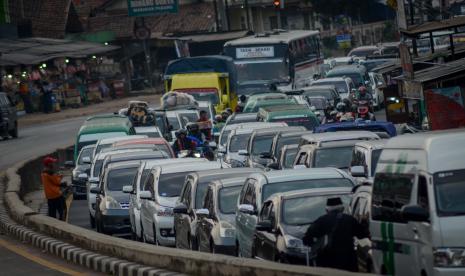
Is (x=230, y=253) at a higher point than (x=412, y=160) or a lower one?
lower

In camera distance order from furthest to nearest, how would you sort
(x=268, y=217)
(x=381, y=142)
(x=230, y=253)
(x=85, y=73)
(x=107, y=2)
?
(x=107, y=2) < (x=85, y=73) < (x=381, y=142) < (x=230, y=253) < (x=268, y=217)

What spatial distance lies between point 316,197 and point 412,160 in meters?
2.92

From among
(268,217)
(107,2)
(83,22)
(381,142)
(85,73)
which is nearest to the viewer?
(268,217)

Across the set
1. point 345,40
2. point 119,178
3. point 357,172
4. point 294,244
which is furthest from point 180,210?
point 345,40

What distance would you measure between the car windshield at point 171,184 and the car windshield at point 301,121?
410 inches

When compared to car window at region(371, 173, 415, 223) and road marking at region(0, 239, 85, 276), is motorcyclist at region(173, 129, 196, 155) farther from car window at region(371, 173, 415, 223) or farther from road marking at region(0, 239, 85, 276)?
car window at region(371, 173, 415, 223)

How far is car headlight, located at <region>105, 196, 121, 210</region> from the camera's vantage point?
26717 mm

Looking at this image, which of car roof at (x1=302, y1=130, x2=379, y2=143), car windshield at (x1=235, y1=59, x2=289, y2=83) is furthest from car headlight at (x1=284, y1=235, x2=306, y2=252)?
car windshield at (x1=235, y1=59, x2=289, y2=83)

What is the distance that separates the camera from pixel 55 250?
23359 millimetres

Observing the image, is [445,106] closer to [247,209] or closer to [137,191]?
[137,191]

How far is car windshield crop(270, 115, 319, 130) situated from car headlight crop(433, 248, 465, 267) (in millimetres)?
21149

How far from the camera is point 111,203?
26.9 metres

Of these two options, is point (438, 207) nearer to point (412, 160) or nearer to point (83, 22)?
point (412, 160)

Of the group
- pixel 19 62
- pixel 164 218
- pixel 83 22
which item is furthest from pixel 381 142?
pixel 83 22
